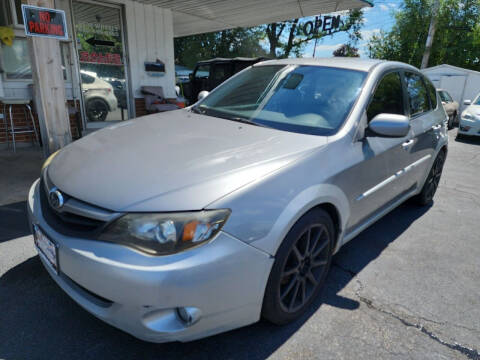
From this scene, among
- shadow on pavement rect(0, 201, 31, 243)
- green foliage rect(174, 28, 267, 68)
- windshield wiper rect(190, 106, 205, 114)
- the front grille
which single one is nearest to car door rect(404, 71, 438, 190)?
windshield wiper rect(190, 106, 205, 114)

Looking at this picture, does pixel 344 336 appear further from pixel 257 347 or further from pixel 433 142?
pixel 433 142

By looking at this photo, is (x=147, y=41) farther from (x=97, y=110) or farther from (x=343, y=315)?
(x=343, y=315)

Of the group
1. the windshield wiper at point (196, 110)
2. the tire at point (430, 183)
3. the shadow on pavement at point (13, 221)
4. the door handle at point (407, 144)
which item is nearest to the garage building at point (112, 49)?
the shadow on pavement at point (13, 221)

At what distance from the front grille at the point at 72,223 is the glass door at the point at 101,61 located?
5678 mm

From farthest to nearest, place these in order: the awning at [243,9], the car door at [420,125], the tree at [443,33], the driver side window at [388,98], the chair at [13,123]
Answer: the tree at [443,33] → the awning at [243,9] → the chair at [13,123] → the car door at [420,125] → the driver side window at [388,98]

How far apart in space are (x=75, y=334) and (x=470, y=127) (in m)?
10.6

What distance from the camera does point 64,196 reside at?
179 cm

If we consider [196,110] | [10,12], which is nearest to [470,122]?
[196,110]

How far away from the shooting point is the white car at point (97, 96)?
22.4 ft

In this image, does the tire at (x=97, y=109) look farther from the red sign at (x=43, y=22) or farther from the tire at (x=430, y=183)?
the tire at (x=430, y=183)

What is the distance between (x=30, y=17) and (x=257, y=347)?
12.6 ft

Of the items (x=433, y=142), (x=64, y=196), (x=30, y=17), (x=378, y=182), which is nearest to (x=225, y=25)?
(x=30, y=17)

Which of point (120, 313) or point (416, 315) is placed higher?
point (120, 313)

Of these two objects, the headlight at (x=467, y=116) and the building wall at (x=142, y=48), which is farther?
the headlight at (x=467, y=116)
